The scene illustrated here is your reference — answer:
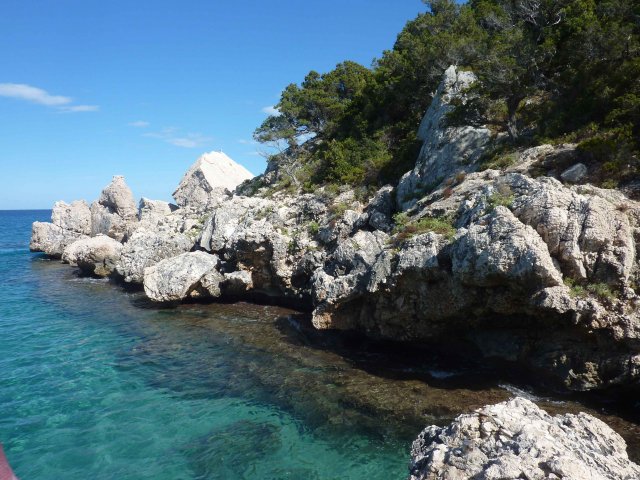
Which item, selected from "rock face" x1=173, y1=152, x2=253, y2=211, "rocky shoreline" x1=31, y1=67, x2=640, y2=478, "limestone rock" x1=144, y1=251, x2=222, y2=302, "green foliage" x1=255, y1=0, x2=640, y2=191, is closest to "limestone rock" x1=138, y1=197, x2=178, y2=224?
"rock face" x1=173, y1=152, x2=253, y2=211

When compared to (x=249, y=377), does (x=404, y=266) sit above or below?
above

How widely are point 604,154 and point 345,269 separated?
464 inches

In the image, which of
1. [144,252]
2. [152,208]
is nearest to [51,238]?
[152,208]

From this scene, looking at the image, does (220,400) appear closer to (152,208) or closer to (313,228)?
(313,228)

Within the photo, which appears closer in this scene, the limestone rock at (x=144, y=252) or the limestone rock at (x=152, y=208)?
the limestone rock at (x=144, y=252)

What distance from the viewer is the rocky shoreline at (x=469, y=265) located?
12961 millimetres

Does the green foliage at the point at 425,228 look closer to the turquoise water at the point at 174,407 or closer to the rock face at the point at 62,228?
the turquoise water at the point at 174,407

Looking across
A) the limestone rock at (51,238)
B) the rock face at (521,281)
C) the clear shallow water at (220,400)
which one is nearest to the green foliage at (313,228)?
the clear shallow water at (220,400)

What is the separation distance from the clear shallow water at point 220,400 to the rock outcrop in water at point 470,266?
5.55 feet

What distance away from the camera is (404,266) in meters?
16.0

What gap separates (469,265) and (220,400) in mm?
10026

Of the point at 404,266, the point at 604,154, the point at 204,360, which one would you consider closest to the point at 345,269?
the point at 404,266

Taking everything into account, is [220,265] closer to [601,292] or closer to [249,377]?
[249,377]

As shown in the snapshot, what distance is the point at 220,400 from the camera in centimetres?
1516
